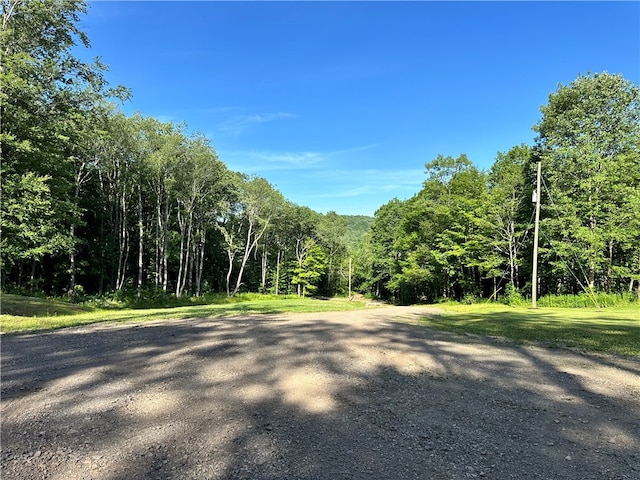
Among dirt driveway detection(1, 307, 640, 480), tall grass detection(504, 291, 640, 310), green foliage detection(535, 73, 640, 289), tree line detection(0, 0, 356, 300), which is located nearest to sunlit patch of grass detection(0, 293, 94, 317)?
tree line detection(0, 0, 356, 300)

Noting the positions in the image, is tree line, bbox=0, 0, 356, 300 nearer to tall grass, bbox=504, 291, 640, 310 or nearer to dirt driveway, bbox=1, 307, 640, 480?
dirt driveway, bbox=1, 307, 640, 480

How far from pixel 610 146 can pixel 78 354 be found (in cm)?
2957

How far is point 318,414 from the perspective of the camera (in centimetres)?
356

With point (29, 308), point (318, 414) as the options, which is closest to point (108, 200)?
point (29, 308)

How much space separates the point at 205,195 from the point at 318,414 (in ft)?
107

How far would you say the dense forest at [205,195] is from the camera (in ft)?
51.7

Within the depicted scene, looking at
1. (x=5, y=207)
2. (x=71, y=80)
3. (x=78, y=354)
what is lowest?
(x=78, y=354)

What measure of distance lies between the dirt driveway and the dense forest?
1354cm

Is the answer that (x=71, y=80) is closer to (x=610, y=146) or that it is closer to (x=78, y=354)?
(x=78, y=354)

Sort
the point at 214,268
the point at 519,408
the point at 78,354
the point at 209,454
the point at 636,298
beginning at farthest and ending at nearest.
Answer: the point at 214,268 < the point at 636,298 < the point at 78,354 < the point at 519,408 < the point at 209,454

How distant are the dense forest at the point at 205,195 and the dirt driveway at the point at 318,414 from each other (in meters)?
13.5

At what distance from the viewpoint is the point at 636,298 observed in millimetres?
19844

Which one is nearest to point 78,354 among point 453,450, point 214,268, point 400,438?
point 400,438

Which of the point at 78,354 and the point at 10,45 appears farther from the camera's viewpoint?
the point at 10,45
